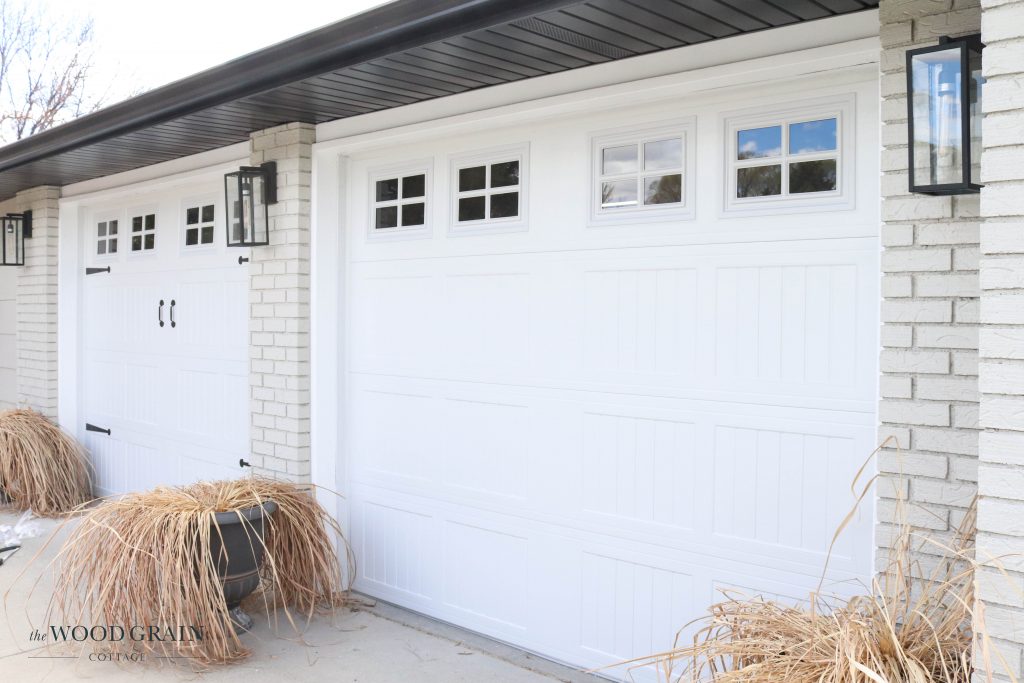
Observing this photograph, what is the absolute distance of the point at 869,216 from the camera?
10.2ft

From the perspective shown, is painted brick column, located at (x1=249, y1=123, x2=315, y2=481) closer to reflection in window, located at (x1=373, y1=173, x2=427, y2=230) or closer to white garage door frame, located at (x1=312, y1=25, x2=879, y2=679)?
white garage door frame, located at (x1=312, y1=25, x2=879, y2=679)

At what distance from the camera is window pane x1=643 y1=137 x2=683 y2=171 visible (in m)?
3.64

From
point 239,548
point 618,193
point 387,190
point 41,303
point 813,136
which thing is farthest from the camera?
point 41,303

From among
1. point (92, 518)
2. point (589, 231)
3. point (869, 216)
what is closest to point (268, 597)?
point (92, 518)

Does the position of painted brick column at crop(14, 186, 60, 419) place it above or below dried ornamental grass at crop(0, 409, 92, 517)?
above

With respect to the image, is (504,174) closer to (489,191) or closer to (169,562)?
(489,191)

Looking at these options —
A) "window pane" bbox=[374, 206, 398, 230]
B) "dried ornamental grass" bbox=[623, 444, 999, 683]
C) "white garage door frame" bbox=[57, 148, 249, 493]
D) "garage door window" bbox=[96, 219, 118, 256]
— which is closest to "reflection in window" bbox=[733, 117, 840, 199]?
"dried ornamental grass" bbox=[623, 444, 999, 683]

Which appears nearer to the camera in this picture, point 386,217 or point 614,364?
point 614,364

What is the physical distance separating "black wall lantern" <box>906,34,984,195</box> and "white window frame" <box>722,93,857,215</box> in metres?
0.55

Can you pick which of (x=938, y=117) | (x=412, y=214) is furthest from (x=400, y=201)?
(x=938, y=117)

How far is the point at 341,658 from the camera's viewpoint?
4027 mm

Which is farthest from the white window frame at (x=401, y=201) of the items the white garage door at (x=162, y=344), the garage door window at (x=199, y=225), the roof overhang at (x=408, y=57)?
the garage door window at (x=199, y=225)

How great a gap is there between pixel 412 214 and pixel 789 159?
6.72 ft

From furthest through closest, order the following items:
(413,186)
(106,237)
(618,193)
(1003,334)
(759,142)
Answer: (106,237), (413,186), (618,193), (759,142), (1003,334)
